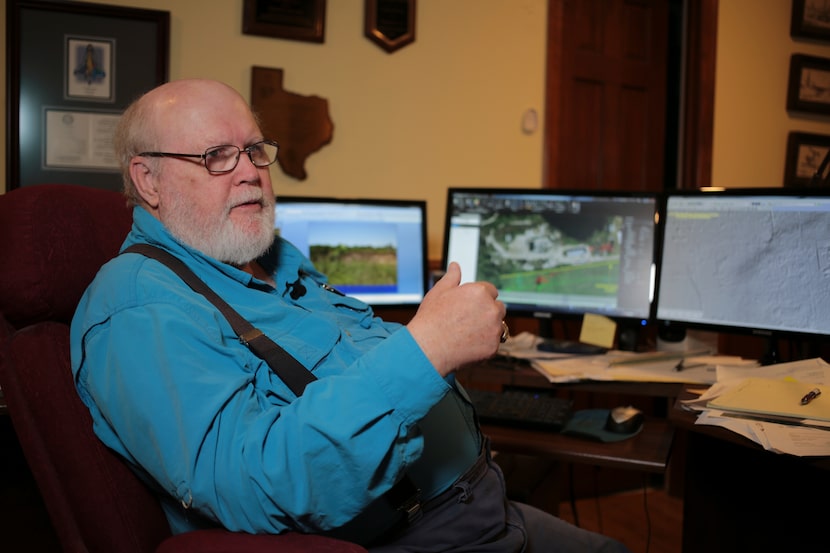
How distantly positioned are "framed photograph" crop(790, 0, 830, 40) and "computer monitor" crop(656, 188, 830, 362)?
7.12 feet

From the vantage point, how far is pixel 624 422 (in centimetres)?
151

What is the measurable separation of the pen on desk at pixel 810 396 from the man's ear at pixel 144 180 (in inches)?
49.3

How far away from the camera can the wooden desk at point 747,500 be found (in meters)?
1.44

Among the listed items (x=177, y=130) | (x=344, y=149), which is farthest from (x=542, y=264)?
(x=177, y=130)

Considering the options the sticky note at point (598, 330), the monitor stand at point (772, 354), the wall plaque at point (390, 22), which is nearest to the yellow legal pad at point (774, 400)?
the monitor stand at point (772, 354)

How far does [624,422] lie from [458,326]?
0.79 meters

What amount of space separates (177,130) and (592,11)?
2.32m

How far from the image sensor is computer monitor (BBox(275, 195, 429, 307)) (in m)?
2.06

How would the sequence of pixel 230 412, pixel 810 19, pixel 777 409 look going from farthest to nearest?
pixel 810 19 < pixel 777 409 < pixel 230 412

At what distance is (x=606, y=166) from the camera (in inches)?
A: 121

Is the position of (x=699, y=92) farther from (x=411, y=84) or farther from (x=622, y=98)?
(x=411, y=84)

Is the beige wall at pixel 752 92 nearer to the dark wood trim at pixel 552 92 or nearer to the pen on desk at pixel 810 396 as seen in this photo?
the dark wood trim at pixel 552 92

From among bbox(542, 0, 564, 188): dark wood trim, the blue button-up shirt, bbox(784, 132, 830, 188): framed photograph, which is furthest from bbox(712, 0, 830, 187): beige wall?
the blue button-up shirt

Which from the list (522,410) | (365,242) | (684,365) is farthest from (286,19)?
(684,365)
